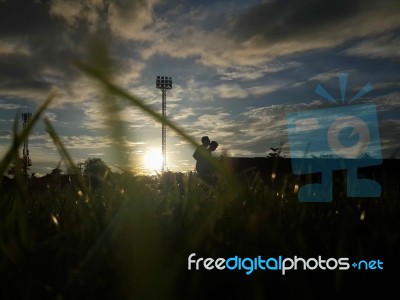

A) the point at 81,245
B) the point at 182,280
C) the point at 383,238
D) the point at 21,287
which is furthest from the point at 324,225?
the point at 21,287

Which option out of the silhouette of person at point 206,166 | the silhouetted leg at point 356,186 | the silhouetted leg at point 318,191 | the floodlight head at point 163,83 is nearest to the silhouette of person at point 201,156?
the silhouette of person at point 206,166

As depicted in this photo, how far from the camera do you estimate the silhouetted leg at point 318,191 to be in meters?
2.77

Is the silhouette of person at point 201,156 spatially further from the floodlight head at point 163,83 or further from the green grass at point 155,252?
the floodlight head at point 163,83

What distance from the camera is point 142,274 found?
101cm

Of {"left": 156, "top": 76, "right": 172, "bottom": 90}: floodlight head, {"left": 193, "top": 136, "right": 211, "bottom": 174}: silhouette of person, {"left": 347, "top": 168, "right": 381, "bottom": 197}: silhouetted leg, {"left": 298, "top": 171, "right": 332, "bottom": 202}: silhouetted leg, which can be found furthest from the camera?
{"left": 156, "top": 76, "right": 172, "bottom": 90}: floodlight head

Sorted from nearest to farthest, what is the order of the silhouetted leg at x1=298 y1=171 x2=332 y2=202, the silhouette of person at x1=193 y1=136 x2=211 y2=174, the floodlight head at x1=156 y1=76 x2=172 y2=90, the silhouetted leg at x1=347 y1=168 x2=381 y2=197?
the silhouette of person at x1=193 y1=136 x2=211 y2=174
the silhouetted leg at x1=298 y1=171 x2=332 y2=202
the silhouetted leg at x1=347 y1=168 x2=381 y2=197
the floodlight head at x1=156 y1=76 x2=172 y2=90

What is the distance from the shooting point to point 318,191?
119 inches

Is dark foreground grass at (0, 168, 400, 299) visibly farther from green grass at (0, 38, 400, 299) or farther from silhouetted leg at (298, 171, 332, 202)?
silhouetted leg at (298, 171, 332, 202)

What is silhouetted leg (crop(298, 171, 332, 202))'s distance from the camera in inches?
109

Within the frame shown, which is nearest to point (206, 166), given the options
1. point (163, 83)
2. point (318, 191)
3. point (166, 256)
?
point (318, 191)

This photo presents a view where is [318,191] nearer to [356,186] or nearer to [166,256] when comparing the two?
[356,186]

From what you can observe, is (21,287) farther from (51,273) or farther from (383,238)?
Answer: (383,238)

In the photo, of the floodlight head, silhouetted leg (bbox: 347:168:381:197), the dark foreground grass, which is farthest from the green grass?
the floodlight head

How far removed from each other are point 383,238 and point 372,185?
75.8 inches
